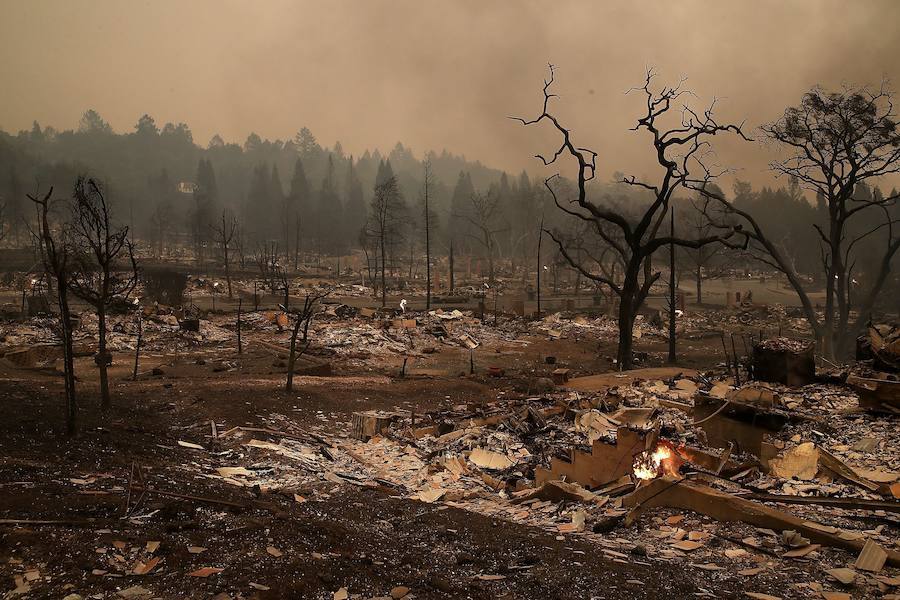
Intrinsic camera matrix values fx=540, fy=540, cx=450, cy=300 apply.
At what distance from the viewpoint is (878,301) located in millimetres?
38406

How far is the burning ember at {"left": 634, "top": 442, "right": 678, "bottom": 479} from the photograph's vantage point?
22.2 ft

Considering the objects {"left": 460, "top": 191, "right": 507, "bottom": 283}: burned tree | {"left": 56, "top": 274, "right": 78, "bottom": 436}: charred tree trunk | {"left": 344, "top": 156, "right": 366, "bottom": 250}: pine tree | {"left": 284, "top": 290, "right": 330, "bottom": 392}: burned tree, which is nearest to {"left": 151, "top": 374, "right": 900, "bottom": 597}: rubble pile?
{"left": 56, "top": 274, "right": 78, "bottom": 436}: charred tree trunk

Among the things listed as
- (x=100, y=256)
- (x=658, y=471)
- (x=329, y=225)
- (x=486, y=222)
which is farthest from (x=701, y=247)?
(x=329, y=225)

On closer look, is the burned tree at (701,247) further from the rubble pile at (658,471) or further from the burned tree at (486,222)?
the burned tree at (486,222)

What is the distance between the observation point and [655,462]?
689cm

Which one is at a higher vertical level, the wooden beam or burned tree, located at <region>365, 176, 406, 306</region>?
burned tree, located at <region>365, 176, 406, 306</region>

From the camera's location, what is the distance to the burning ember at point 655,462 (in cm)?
676

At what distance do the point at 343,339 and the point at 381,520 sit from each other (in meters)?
18.6

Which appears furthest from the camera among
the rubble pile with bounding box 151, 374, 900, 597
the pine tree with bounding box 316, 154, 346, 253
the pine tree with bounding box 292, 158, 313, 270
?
the pine tree with bounding box 292, 158, 313, 270

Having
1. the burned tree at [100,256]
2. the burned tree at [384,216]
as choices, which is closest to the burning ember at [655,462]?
the burned tree at [100,256]

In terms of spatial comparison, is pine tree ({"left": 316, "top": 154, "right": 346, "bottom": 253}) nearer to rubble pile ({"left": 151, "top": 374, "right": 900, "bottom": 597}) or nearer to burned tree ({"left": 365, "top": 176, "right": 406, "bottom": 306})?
burned tree ({"left": 365, "top": 176, "right": 406, "bottom": 306})

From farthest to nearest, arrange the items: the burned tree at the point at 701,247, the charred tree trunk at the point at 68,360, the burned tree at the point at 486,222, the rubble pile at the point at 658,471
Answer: the burned tree at the point at 486,222
the burned tree at the point at 701,247
the charred tree trunk at the point at 68,360
the rubble pile at the point at 658,471

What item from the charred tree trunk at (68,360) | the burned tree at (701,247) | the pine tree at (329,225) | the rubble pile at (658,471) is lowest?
the rubble pile at (658,471)

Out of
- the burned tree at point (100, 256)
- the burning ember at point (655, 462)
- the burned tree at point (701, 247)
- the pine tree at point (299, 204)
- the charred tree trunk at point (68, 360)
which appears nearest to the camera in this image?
the burning ember at point (655, 462)
